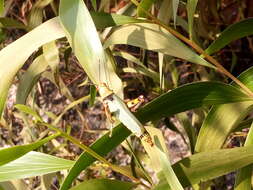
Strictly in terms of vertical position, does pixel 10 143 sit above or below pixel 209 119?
above

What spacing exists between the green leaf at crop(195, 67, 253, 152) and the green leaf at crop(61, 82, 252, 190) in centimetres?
5

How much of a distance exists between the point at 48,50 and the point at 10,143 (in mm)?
574

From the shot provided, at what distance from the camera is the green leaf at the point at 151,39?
1.63ft

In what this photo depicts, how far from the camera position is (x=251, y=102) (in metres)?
0.55

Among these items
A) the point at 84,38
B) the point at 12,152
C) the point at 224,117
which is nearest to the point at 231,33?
the point at 224,117

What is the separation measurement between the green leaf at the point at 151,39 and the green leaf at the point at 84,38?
0.31 ft

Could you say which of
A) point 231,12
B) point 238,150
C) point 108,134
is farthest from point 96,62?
point 231,12

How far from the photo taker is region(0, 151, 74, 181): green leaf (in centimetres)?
46

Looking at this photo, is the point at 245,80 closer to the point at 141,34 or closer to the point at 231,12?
the point at 141,34

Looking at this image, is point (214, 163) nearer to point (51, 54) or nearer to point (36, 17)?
point (51, 54)

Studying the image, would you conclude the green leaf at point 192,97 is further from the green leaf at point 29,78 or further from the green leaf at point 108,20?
the green leaf at point 29,78

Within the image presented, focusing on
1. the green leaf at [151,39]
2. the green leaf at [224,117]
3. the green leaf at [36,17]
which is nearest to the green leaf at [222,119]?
the green leaf at [224,117]

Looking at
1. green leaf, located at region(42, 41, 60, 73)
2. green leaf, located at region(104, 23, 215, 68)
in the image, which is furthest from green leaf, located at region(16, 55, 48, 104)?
green leaf, located at region(104, 23, 215, 68)

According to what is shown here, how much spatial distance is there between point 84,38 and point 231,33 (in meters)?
0.24
